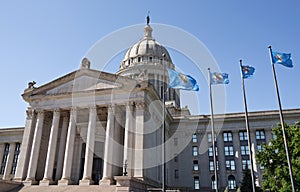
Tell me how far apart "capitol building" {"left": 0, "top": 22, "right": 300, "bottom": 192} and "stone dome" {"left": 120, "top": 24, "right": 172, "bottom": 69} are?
942 inches

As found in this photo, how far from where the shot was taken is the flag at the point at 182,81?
80.0 ft

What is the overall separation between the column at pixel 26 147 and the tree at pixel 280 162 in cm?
3173

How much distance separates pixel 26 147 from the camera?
4112 centimetres

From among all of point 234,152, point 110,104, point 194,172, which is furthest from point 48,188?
point 234,152

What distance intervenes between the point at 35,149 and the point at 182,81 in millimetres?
26580

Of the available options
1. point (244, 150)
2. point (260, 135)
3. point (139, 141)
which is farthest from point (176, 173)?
point (139, 141)

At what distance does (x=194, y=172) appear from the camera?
172ft

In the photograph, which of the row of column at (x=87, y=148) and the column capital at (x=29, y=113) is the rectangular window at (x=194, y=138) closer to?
the row of column at (x=87, y=148)

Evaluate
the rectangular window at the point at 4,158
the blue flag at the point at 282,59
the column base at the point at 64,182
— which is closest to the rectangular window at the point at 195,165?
the column base at the point at 64,182

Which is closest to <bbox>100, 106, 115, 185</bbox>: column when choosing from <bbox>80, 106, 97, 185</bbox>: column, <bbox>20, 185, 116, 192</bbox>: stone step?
<bbox>20, 185, 116, 192</bbox>: stone step

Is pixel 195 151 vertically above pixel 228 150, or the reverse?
pixel 228 150

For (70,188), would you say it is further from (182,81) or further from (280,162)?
(280,162)

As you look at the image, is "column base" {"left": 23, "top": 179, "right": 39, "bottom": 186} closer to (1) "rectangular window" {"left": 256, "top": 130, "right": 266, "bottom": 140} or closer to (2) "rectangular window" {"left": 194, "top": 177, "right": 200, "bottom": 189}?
(2) "rectangular window" {"left": 194, "top": 177, "right": 200, "bottom": 189}

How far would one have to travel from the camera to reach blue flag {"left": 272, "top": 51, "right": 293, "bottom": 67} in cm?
2171
